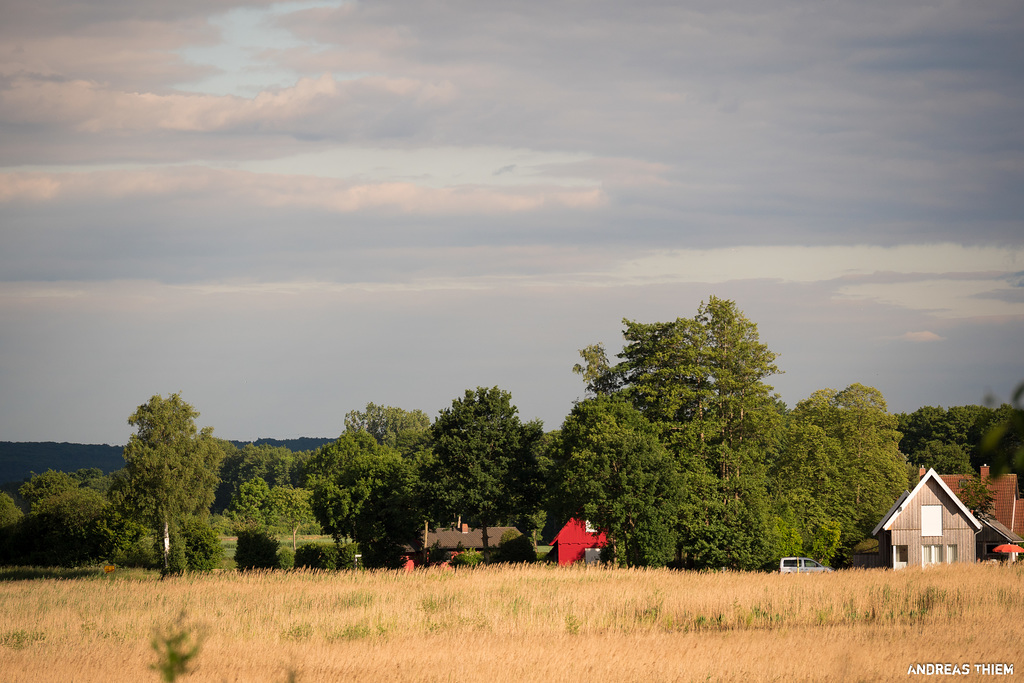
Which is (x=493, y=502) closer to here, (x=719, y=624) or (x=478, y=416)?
(x=478, y=416)

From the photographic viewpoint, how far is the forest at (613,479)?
49500mm

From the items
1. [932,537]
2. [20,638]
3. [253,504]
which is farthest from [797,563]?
[253,504]

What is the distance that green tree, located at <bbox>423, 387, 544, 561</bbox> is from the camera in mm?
56656

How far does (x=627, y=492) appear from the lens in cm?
4775

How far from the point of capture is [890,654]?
16.2 m

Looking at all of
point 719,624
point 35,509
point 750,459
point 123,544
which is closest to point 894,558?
point 750,459

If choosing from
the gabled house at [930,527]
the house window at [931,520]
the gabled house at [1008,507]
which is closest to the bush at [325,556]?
the gabled house at [930,527]

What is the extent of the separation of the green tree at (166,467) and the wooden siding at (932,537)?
4557 cm

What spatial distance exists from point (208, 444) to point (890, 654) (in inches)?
2071

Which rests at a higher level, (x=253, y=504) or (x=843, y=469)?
(x=843, y=469)

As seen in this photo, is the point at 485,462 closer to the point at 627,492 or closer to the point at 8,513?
the point at 627,492

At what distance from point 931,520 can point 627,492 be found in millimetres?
19738

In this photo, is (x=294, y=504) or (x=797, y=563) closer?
(x=797, y=563)

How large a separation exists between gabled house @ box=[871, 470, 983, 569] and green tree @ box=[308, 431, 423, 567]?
32.7 metres
